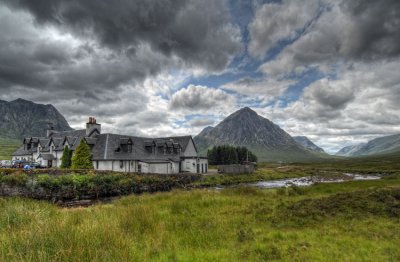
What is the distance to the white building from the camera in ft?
173

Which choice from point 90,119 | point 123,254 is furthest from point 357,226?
point 90,119

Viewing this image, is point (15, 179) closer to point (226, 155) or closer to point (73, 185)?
point (73, 185)

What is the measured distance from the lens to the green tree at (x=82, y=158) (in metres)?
49.6

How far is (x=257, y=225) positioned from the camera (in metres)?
12.9

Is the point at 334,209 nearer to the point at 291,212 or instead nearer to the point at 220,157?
the point at 291,212

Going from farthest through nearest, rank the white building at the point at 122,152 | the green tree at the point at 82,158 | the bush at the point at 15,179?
the white building at the point at 122,152
the green tree at the point at 82,158
the bush at the point at 15,179

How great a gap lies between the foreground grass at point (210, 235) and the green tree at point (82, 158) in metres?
39.0

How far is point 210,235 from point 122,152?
1854 inches

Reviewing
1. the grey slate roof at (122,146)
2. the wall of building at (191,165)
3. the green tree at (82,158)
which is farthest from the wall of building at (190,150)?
the green tree at (82,158)

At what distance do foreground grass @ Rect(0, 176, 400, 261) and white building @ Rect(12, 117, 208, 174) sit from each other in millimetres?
39252

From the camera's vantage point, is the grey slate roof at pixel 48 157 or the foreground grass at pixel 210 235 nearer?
the foreground grass at pixel 210 235

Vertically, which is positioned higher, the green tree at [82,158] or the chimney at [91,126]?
the chimney at [91,126]

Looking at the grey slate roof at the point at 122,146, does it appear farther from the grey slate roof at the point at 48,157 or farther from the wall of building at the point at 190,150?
the grey slate roof at the point at 48,157

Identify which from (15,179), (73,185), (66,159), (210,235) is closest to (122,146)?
(66,159)
